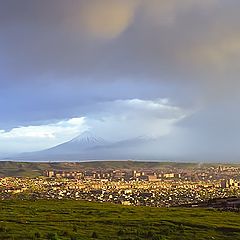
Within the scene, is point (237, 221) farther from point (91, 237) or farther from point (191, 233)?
point (91, 237)

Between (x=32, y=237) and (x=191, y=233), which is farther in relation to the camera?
(x=191, y=233)

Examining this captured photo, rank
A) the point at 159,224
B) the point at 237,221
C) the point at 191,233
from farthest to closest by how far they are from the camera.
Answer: the point at 237,221
the point at 159,224
the point at 191,233

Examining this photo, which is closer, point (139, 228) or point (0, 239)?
point (0, 239)

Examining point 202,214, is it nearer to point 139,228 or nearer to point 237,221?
point 237,221

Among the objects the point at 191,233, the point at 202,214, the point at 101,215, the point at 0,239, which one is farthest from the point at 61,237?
the point at 202,214

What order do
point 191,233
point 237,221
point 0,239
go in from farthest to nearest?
point 237,221
point 191,233
point 0,239

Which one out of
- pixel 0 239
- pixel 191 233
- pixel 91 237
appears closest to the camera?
pixel 0 239

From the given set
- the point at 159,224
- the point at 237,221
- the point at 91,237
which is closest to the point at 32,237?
the point at 91,237

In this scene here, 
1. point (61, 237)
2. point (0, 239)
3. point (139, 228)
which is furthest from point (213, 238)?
point (0, 239)

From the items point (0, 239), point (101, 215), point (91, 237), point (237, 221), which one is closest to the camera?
point (0, 239)
